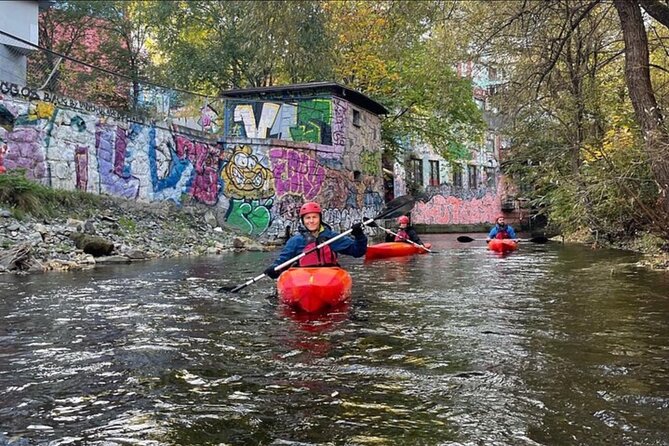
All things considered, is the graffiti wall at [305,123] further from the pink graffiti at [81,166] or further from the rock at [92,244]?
the rock at [92,244]

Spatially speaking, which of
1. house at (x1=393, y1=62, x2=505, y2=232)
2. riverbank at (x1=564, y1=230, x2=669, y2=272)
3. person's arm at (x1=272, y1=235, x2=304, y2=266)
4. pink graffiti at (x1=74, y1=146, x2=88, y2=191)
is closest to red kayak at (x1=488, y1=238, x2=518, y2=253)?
riverbank at (x1=564, y1=230, x2=669, y2=272)

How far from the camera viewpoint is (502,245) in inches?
637

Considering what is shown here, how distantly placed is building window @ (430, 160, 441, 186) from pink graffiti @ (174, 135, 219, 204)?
2272 cm

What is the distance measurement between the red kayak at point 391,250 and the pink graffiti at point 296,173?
8.29m

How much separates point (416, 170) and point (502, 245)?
25.0 m

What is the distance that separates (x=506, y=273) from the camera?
1145cm

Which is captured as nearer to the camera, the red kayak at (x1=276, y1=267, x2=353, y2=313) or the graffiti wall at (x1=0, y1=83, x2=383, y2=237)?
the red kayak at (x1=276, y1=267, x2=353, y2=313)

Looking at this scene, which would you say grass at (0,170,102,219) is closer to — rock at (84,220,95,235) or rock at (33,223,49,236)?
rock at (33,223,49,236)

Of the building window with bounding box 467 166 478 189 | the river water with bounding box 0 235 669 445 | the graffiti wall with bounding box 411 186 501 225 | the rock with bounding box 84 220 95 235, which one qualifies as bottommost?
the river water with bounding box 0 235 669 445

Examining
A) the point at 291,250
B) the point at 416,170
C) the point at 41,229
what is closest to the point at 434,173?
the point at 416,170

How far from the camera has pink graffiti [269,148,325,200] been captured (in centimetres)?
2256

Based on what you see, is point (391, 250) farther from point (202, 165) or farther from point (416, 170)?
point (416, 170)

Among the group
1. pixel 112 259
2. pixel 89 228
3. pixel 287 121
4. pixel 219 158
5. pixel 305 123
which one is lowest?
pixel 112 259

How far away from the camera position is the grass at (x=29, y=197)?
14.0m
